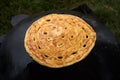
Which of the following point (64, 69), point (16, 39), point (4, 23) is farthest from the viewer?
point (4, 23)

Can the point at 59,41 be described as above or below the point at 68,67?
above

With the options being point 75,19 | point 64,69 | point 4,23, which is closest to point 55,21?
point 75,19

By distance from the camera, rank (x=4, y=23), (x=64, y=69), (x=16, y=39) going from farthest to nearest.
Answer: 1. (x=4, y=23)
2. (x=16, y=39)
3. (x=64, y=69)

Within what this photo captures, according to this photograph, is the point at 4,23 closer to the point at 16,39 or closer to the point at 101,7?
the point at 101,7

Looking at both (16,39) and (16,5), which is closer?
(16,39)

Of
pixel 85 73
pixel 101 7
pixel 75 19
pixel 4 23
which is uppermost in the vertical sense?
pixel 75 19

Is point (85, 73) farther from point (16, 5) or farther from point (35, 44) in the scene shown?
point (16, 5)

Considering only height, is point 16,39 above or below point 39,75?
above
